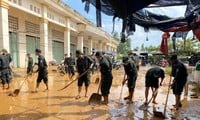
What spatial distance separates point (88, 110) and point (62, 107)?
82 cm

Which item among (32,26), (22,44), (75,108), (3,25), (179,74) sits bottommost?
(75,108)

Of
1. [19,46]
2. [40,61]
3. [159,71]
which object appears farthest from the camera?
[19,46]

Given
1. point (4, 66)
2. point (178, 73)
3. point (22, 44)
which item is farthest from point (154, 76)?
point (22, 44)

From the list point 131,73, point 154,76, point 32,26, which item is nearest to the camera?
point 154,76

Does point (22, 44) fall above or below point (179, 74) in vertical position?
above

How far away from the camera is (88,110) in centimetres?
789

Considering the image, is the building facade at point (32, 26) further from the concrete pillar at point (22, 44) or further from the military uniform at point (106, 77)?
the military uniform at point (106, 77)

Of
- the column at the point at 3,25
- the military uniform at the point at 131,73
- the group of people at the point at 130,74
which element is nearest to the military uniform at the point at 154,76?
the group of people at the point at 130,74

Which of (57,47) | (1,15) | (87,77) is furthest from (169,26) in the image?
(57,47)

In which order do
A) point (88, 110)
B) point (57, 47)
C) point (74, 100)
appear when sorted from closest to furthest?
1. point (88, 110)
2. point (74, 100)
3. point (57, 47)

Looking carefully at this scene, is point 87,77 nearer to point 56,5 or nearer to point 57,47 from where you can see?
point 56,5

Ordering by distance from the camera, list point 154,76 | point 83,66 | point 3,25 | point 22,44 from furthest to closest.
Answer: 1. point 22,44
2. point 3,25
3. point 83,66
4. point 154,76

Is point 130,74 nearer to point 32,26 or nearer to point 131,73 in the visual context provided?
point 131,73

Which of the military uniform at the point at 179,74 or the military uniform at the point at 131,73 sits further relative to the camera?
the military uniform at the point at 131,73
